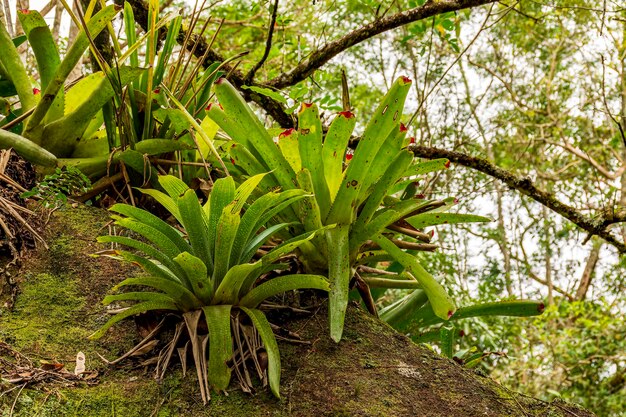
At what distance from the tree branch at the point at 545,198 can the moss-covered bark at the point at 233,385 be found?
3.37 ft

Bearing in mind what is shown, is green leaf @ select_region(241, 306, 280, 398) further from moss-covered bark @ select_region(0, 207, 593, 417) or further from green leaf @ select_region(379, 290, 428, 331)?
green leaf @ select_region(379, 290, 428, 331)

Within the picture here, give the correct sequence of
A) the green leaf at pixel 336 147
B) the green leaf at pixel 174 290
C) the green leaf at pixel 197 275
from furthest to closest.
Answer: the green leaf at pixel 336 147, the green leaf at pixel 174 290, the green leaf at pixel 197 275

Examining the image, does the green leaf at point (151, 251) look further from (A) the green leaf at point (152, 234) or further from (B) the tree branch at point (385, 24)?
(B) the tree branch at point (385, 24)

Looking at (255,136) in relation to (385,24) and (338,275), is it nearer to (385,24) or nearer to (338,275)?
(338,275)

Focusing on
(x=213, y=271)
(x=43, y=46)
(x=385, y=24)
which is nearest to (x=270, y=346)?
(x=213, y=271)

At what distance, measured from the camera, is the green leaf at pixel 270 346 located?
1.16 m

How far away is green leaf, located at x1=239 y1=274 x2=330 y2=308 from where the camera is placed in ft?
4.14

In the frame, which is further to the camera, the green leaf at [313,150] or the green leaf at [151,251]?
the green leaf at [313,150]

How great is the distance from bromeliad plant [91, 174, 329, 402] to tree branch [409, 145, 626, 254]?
1043 millimetres

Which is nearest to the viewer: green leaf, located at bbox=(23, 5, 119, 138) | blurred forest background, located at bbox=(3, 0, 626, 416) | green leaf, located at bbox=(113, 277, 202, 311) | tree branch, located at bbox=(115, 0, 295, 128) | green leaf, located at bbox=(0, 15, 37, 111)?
green leaf, located at bbox=(113, 277, 202, 311)

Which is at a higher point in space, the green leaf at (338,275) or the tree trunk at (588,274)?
the tree trunk at (588,274)

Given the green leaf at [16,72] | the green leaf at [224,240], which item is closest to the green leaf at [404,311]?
the green leaf at [224,240]

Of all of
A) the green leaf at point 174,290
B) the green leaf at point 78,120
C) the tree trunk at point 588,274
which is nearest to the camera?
the green leaf at point 174,290

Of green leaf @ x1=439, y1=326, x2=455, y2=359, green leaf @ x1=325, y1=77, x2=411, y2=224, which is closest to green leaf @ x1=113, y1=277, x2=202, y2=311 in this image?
green leaf @ x1=325, y1=77, x2=411, y2=224
